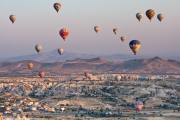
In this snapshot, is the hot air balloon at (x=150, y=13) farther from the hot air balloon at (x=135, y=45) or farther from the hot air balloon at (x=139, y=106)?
the hot air balloon at (x=139, y=106)

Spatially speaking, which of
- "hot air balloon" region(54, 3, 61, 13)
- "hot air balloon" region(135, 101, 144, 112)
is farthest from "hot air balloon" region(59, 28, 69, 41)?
"hot air balloon" region(135, 101, 144, 112)

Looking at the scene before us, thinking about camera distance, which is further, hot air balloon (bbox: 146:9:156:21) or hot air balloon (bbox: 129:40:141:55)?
hot air balloon (bbox: 146:9:156:21)

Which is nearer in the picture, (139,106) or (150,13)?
(150,13)

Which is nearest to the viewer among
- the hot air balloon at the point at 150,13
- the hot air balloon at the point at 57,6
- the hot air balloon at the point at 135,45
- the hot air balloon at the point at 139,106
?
the hot air balloon at the point at 135,45

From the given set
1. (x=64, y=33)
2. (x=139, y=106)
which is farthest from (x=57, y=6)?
(x=139, y=106)

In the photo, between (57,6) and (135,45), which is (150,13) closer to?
(135,45)

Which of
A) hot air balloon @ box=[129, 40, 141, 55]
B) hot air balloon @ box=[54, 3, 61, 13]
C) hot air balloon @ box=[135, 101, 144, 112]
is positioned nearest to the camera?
hot air balloon @ box=[129, 40, 141, 55]

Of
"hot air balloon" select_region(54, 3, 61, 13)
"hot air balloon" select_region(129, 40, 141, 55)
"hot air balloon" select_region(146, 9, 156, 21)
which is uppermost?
"hot air balloon" select_region(54, 3, 61, 13)

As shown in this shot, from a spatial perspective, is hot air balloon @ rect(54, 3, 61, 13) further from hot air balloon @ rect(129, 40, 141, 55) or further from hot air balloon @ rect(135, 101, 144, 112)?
hot air balloon @ rect(135, 101, 144, 112)

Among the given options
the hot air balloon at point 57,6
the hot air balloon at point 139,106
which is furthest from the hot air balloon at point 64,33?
the hot air balloon at point 139,106

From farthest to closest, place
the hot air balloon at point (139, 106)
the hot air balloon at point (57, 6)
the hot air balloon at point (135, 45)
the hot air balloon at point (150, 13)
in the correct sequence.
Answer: the hot air balloon at point (139, 106)
the hot air balloon at point (57, 6)
the hot air balloon at point (150, 13)
the hot air balloon at point (135, 45)

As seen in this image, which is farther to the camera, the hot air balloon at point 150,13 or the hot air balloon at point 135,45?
the hot air balloon at point 150,13
